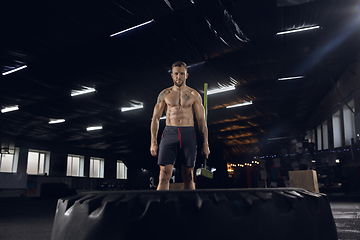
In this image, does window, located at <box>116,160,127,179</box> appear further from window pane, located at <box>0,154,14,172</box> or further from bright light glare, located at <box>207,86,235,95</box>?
bright light glare, located at <box>207,86,235,95</box>

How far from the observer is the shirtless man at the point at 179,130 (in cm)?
193

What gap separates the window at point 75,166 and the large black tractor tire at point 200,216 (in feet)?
62.1

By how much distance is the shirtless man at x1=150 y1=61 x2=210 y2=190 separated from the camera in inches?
76.0

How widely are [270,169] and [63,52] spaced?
8.38m

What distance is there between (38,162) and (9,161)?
200 cm

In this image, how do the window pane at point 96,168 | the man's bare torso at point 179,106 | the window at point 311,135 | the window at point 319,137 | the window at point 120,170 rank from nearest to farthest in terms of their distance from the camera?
the man's bare torso at point 179,106, the window at point 319,137, the window at point 311,135, the window pane at point 96,168, the window at point 120,170

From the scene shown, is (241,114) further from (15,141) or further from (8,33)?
(15,141)

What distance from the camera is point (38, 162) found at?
1669cm

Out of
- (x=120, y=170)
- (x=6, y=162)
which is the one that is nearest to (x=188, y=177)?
(x=6, y=162)

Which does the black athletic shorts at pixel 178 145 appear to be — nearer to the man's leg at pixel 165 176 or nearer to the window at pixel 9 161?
the man's leg at pixel 165 176

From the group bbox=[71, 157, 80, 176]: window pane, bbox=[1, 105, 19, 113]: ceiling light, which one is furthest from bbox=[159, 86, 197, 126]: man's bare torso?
bbox=[71, 157, 80, 176]: window pane

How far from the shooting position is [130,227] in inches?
38.7

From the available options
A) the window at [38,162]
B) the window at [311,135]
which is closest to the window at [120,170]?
the window at [38,162]

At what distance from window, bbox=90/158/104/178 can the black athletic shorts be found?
19.5 m
